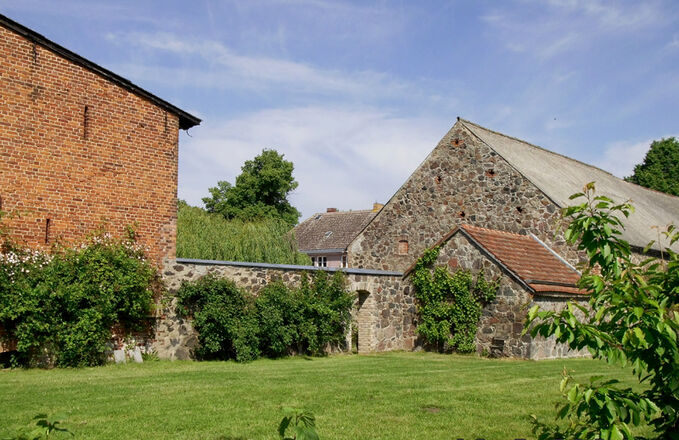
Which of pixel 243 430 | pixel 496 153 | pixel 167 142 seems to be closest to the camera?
pixel 243 430

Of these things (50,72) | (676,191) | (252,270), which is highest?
(676,191)

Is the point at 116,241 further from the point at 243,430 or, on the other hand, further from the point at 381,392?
the point at 243,430

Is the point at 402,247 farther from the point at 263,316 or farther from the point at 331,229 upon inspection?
the point at 331,229

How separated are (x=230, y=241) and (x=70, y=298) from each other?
35.7 feet

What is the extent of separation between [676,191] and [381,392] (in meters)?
39.6

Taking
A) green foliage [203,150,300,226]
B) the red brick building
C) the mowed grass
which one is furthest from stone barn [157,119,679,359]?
green foliage [203,150,300,226]

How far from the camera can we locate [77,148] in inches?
564

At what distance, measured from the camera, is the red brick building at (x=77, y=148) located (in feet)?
44.2

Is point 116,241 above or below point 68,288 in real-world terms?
above

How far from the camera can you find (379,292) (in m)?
18.8

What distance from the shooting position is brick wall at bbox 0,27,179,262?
13461mm

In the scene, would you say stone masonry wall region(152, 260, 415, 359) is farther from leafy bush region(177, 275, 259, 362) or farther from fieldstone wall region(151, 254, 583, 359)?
leafy bush region(177, 275, 259, 362)

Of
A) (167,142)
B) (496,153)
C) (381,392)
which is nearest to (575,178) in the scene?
(496,153)

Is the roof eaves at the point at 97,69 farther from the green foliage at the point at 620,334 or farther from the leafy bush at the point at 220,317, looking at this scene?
the green foliage at the point at 620,334
